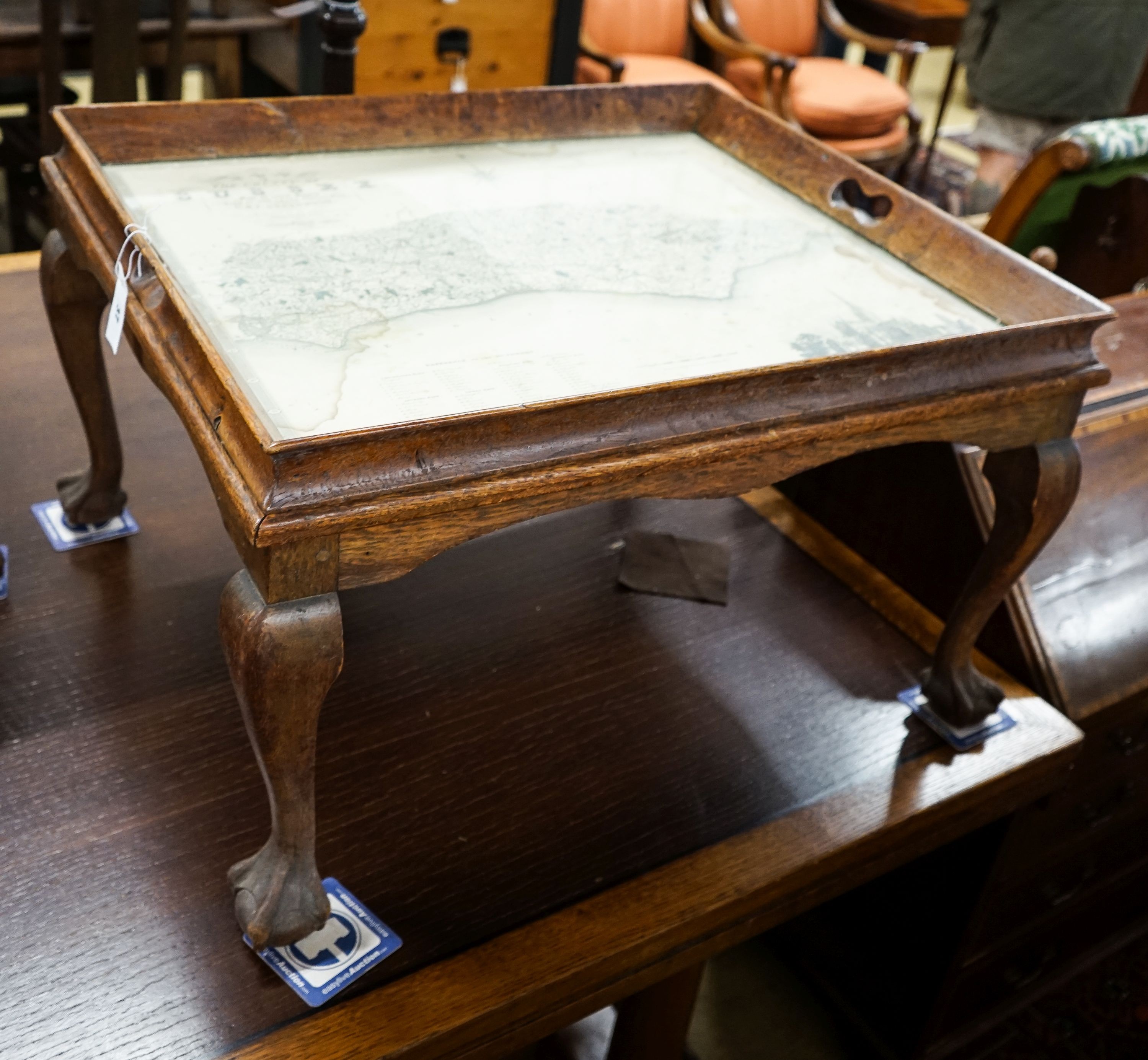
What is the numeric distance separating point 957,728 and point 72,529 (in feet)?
3.67

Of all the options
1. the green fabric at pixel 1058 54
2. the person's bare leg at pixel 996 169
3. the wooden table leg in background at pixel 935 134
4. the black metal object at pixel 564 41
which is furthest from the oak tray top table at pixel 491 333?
the wooden table leg in background at pixel 935 134

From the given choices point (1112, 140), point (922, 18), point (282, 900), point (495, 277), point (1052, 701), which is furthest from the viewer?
point (922, 18)

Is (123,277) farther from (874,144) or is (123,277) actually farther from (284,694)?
(874,144)

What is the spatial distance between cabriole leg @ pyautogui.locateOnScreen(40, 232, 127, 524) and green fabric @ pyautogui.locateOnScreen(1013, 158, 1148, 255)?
151 cm

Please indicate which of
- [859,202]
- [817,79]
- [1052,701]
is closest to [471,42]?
[817,79]

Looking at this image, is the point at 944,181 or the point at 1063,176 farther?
the point at 944,181

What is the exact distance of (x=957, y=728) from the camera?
147 centimetres

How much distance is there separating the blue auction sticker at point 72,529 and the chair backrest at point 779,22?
3643 mm

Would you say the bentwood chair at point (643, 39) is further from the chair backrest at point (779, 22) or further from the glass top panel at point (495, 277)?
the glass top panel at point (495, 277)

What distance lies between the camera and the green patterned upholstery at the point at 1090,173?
6.44 feet

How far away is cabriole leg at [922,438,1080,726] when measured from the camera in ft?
4.09

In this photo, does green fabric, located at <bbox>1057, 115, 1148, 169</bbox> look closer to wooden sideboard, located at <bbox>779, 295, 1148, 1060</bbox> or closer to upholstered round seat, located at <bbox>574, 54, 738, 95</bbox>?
wooden sideboard, located at <bbox>779, 295, 1148, 1060</bbox>

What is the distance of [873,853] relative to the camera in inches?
53.1

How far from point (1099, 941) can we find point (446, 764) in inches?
49.5
